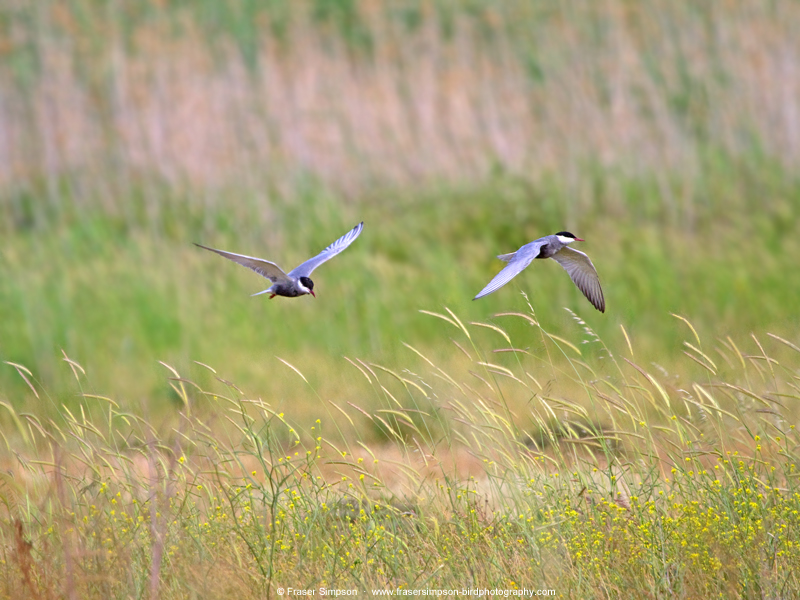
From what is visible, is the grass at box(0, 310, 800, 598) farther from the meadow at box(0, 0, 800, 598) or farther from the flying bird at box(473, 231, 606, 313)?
the flying bird at box(473, 231, 606, 313)

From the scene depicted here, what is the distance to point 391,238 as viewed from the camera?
8461 mm

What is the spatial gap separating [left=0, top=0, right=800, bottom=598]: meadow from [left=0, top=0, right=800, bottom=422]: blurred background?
0.03 m

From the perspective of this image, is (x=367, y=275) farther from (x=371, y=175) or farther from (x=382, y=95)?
(x=382, y=95)

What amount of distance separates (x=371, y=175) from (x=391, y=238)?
94cm

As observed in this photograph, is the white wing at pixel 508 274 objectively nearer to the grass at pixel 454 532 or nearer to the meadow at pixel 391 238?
the grass at pixel 454 532

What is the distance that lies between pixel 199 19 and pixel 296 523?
9.27 m

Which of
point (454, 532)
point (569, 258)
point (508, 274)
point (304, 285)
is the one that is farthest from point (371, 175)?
point (508, 274)

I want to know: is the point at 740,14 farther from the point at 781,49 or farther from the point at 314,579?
the point at 314,579

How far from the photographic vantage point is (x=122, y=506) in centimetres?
349

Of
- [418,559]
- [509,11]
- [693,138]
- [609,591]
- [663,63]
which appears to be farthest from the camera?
[509,11]

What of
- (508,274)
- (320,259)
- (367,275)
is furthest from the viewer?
(367,275)

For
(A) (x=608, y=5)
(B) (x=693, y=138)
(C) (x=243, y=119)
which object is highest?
(A) (x=608, y=5)

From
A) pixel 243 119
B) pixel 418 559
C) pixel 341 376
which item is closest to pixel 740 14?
pixel 243 119

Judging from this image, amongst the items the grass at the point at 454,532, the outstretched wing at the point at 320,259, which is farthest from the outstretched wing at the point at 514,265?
the outstretched wing at the point at 320,259
